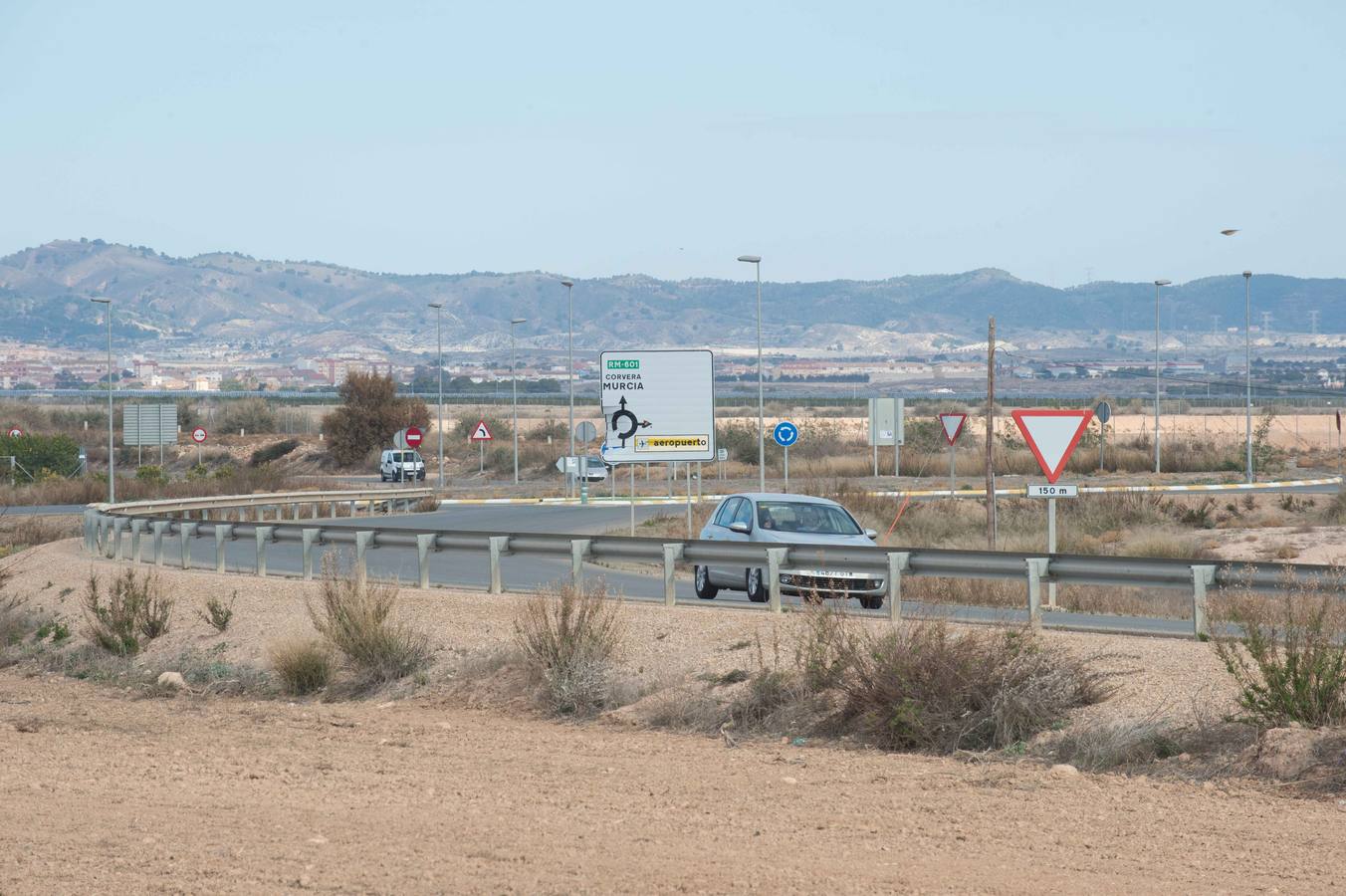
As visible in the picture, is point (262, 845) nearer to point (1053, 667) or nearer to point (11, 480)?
point (1053, 667)

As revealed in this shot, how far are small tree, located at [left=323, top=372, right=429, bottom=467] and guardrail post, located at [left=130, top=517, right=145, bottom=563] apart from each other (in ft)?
205

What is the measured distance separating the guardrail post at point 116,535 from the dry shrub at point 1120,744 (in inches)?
857

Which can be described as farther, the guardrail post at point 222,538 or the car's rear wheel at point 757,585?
the guardrail post at point 222,538

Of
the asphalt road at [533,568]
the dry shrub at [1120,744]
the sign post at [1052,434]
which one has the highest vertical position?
the sign post at [1052,434]

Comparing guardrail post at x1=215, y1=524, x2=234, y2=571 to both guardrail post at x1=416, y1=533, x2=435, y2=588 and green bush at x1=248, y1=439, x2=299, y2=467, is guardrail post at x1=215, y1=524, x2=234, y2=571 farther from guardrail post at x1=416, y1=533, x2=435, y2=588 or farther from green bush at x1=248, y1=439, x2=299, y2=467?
green bush at x1=248, y1=439, x2=299, y2=467

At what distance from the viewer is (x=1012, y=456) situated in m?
74.5

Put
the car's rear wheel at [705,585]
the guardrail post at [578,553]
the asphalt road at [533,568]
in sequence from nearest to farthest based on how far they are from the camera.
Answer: the asphalt road at [533,568] → the guardrail post at [578,553] → the car's rear wheel at [705,585]

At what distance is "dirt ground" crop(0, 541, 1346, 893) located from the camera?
8195mm

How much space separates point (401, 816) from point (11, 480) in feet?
214

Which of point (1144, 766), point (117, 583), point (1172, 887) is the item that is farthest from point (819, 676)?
point (117, 583)

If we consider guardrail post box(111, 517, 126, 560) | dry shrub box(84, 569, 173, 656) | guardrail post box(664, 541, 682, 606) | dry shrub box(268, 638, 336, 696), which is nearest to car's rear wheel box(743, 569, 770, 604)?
guardrail post box(664, 541, 682, 606)

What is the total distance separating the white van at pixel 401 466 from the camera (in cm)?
7550

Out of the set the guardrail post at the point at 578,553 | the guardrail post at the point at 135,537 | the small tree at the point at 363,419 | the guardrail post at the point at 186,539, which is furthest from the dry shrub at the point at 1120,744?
the small tree at the point at 363,419

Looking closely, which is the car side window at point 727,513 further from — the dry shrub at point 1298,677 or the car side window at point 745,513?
the dry shrub at point 1298,677
